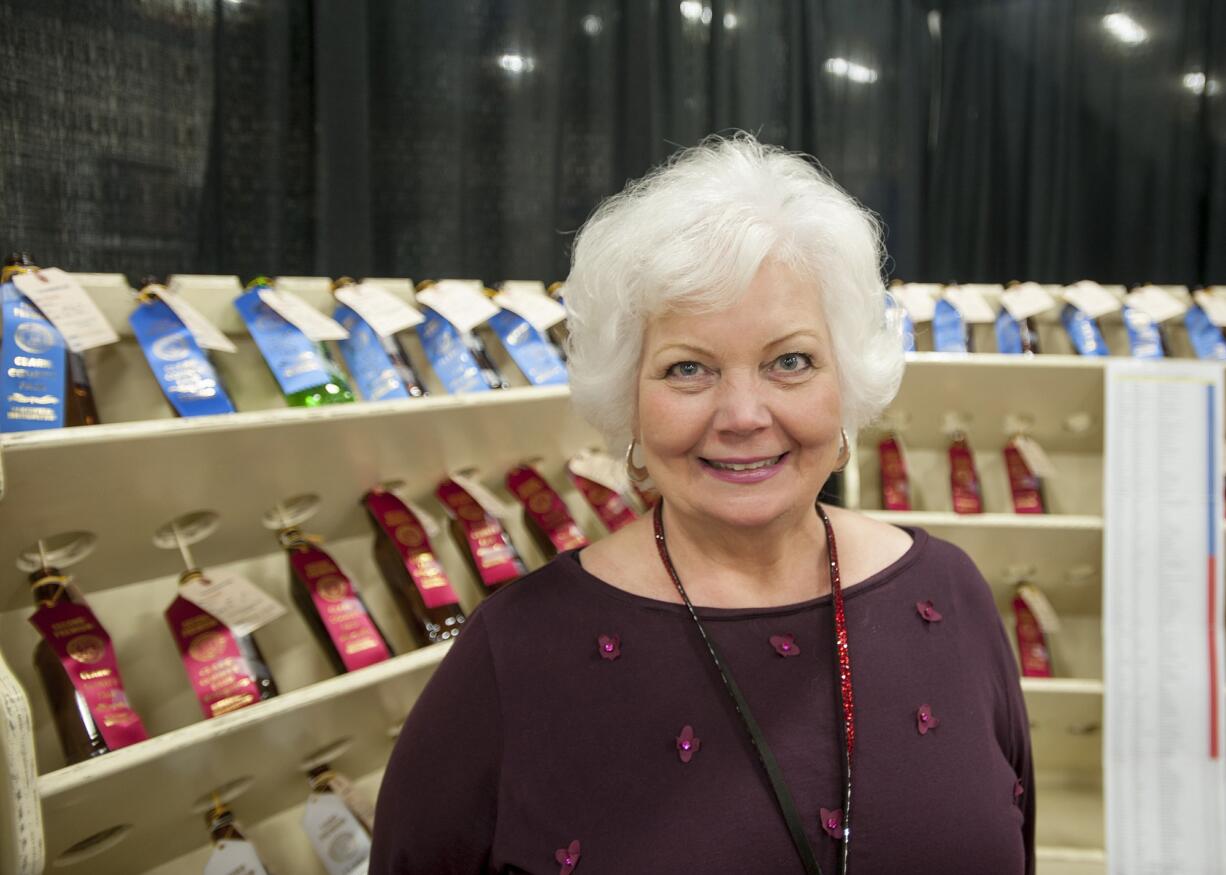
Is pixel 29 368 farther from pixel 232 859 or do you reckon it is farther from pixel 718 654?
pixel 718 654

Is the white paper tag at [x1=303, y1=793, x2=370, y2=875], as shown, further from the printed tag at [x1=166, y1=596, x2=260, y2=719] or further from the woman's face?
the woman's face

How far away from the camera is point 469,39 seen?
2.40 metres

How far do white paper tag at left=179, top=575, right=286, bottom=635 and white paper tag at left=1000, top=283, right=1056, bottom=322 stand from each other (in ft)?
6.30

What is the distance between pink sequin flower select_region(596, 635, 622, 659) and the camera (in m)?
1.04

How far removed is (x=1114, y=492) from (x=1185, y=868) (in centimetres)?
90

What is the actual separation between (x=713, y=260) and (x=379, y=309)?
0.77 metres

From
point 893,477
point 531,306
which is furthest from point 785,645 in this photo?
point 893,477

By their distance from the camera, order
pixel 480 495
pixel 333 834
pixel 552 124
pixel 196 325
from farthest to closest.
Result: pixel 552 124 → pixel 480 495 → pixel 333 834 → pixel 196 325

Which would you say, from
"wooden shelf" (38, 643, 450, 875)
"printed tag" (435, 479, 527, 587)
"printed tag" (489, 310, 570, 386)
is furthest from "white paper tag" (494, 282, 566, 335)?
"wooden shelf" (38, 643, 450, 875)

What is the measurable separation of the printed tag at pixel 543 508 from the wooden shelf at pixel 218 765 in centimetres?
44

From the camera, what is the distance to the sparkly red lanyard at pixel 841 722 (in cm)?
95

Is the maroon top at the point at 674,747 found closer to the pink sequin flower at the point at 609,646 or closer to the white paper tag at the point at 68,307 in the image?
the pink sequin flower at the point at 609,646

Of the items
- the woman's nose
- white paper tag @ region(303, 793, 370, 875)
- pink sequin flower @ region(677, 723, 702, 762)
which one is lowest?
white paper tag @ region(303, 793, 370, 875)

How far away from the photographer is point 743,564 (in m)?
1.11
